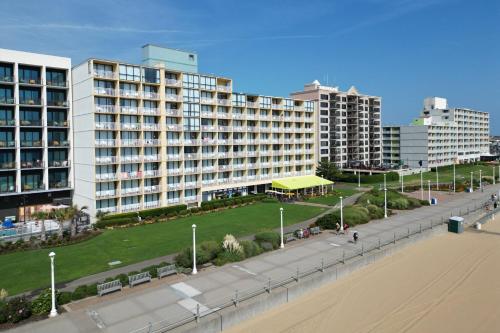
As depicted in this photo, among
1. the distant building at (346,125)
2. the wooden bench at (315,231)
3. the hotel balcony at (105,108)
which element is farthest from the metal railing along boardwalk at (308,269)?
the distant building at (346,125)

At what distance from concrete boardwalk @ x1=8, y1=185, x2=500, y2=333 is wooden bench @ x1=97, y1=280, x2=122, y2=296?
0.44 m

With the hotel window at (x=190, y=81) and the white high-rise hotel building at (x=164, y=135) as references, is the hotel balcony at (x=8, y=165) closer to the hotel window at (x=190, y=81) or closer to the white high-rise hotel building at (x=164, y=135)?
the white high-rise hotel building at (x=164, y=135)

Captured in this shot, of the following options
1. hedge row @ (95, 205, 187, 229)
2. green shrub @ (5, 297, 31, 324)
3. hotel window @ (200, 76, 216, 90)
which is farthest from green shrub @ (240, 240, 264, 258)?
hotel window @ (200, 76, 216, 90)

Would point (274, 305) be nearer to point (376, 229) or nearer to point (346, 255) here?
point (346, 255)

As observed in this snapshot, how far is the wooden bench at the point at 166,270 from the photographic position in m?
28.2

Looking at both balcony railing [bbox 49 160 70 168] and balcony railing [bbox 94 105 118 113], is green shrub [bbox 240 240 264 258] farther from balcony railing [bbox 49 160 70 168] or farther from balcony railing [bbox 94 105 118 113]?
balcony railing [bbox 49 160 70 168]

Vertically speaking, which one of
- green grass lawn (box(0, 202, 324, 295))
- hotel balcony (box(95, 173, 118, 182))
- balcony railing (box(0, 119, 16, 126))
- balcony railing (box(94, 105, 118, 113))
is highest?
balcony railing (box(94, 105, 118, 113))

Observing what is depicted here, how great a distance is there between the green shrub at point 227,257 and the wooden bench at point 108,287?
7588 millimetres

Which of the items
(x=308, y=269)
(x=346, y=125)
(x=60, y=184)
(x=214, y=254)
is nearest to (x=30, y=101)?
(x=60, y=184)

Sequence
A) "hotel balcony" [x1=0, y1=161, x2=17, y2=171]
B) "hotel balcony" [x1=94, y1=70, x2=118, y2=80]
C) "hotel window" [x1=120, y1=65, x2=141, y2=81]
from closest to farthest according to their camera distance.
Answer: "hotel balcony" [x1=0, y1=161, x2=17, y2=171] < "hotel balcony" [x1=94, y1=70, x2=118, y2=80] < "hotel window" [x1=120, y1=65, x2=141, y2=81]

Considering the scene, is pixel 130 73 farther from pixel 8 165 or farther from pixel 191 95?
pixel 8 165

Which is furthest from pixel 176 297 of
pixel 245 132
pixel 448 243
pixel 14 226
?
pixel 245 132

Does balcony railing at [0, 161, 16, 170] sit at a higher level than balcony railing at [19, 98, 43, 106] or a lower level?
lower

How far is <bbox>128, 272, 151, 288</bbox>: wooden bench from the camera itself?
88.0ft
